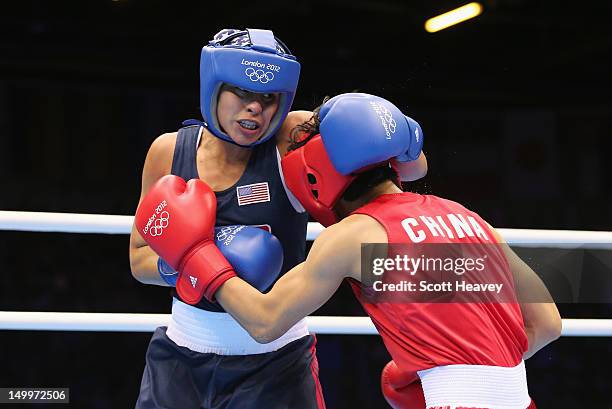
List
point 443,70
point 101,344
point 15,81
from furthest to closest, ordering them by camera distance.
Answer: point 443,70, point 15,81, point 101,344

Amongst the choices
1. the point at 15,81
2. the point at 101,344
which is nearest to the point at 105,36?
the point at 15,81

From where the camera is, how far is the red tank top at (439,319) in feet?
4.53

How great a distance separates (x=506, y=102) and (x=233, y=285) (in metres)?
7.17

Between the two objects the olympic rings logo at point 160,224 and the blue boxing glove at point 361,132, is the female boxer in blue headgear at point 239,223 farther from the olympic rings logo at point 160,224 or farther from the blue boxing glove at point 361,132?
the blue boxing glove at point 361,132

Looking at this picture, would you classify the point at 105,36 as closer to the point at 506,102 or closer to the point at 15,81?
the point at 15,81

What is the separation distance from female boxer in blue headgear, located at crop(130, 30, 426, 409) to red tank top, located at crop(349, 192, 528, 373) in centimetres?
24

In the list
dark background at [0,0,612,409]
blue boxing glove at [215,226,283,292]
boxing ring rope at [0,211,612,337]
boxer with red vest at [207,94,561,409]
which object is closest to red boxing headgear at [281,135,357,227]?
boxer with red vest at [207,94,561,409]

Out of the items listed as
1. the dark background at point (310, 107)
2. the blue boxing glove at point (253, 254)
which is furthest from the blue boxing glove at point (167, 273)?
the dark background at point (310, 107)

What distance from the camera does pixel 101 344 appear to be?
5.99 meters

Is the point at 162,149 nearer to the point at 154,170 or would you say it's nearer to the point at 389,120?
the point at 154,170

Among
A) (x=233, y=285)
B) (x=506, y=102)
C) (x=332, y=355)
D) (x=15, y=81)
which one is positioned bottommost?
(x=332, y=355)

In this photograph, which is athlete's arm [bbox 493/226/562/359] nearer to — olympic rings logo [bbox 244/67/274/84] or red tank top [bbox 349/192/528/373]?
red tank top [bbox 349/192/528/373]

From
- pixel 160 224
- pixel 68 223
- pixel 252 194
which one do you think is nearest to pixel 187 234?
pixel 160 224

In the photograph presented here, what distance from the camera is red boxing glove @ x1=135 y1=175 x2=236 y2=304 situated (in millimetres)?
1469
